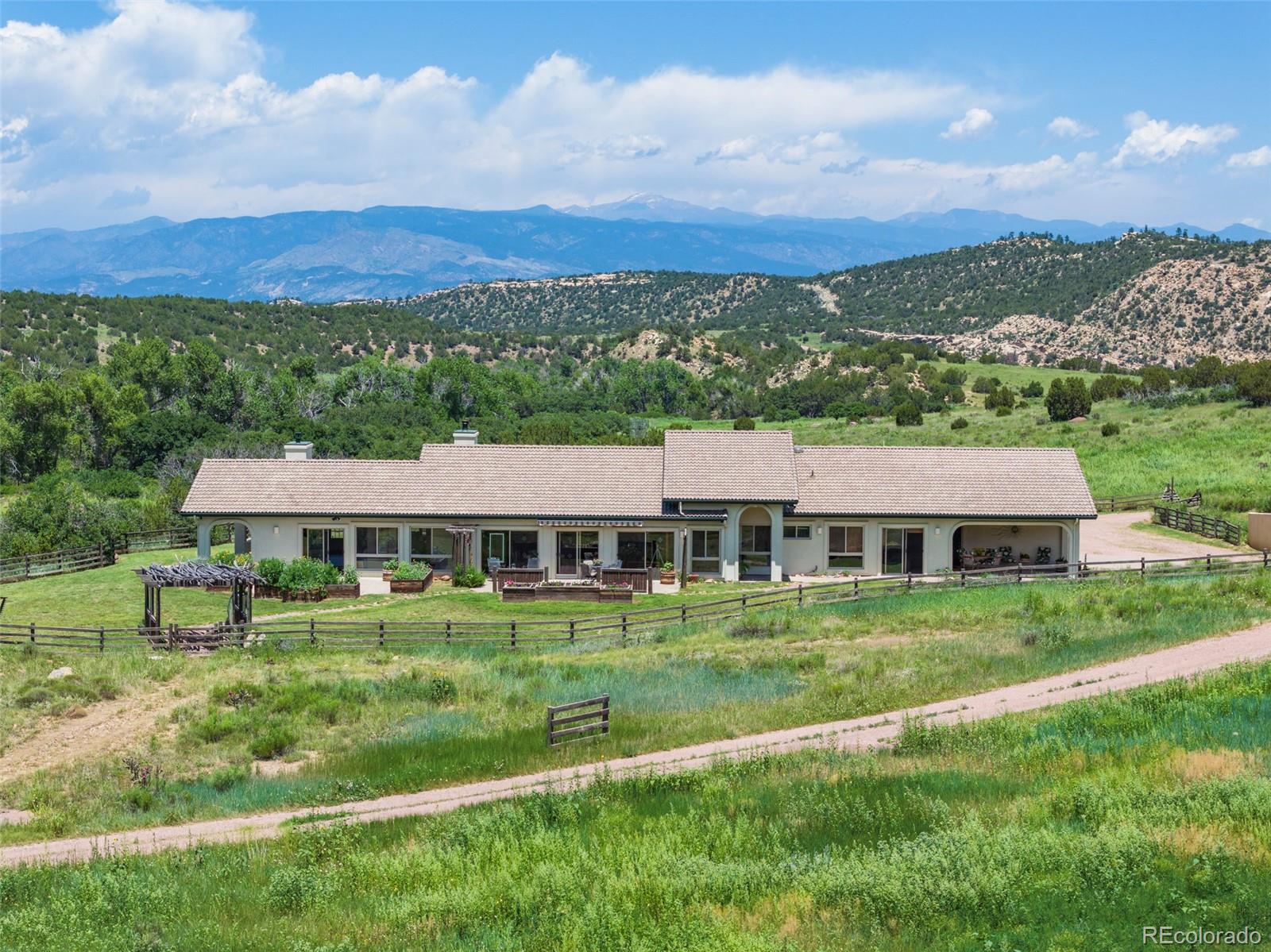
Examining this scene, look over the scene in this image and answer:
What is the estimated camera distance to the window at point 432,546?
133 ft

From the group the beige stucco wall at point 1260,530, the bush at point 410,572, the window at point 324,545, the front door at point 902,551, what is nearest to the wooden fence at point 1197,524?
the beige stucco wall at point 1260,530

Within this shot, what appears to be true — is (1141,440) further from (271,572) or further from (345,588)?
(271,572)

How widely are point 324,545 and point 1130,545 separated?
1089 inches

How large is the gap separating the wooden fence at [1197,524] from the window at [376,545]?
28808 mm

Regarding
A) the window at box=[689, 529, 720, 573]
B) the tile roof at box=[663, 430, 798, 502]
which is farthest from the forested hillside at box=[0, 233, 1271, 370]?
the window at box=[689, 529, 720, 573]

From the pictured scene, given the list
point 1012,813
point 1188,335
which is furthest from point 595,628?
point 1188,335

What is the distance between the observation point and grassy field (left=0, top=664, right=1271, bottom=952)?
11.6 m

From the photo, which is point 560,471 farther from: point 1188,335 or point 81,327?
point 1188,335

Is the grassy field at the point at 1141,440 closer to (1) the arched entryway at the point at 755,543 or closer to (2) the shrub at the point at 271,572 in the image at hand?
(1) the arched entryway at the point at 755,543

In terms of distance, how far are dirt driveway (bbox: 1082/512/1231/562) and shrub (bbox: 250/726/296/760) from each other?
26.5 meters

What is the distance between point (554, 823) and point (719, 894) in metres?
3.61

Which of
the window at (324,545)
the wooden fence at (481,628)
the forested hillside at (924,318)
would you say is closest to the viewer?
the wooden fence at (481,628)

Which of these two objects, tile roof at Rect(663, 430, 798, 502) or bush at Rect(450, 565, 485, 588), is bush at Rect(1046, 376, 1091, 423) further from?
bush at Rect(450, 565, 485, 588)

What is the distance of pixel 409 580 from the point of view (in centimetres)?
3762
